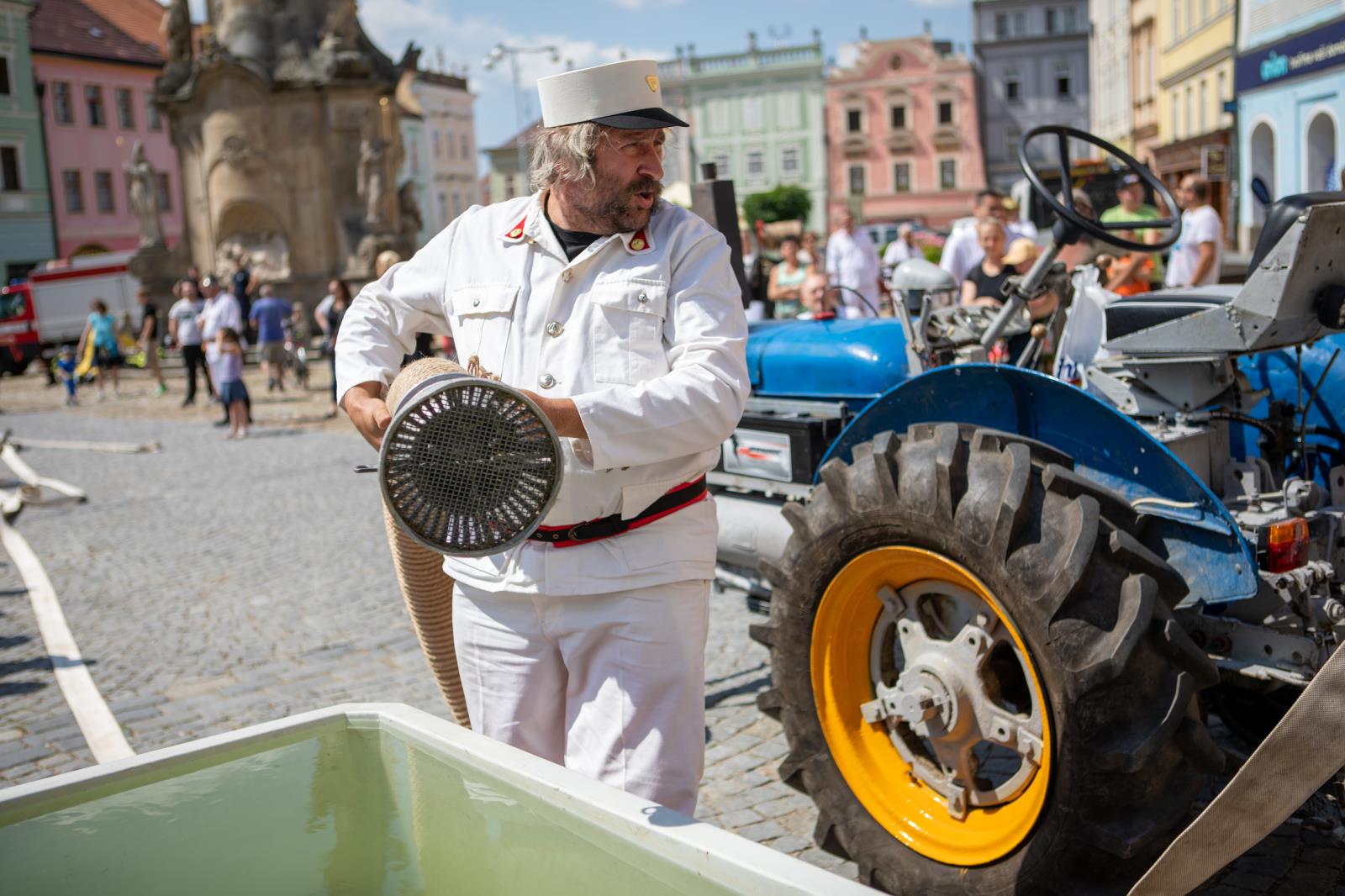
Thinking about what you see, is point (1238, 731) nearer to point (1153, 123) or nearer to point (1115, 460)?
point (1115, 460)

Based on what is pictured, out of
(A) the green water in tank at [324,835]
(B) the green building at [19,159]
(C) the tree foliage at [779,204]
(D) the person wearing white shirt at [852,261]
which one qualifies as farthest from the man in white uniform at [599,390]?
(C) the tree foliage at [779,204]

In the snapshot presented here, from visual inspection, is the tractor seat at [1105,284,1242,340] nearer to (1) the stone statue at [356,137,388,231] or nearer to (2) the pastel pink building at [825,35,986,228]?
(1) the stone statue at [356,137,388,231]

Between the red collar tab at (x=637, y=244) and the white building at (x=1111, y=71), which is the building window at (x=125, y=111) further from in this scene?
the red collar tab at (x=637, y=244)

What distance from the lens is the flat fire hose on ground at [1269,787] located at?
1.76 metres

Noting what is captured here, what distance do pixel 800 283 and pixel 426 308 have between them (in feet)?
32.0

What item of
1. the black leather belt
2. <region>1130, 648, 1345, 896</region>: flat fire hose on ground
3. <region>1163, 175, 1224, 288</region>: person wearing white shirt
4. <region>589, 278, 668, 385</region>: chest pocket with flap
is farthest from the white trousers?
<region>1163, 175, 1224, 288</region>: person wearing white shirt

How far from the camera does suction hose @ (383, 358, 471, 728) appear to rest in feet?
9.73

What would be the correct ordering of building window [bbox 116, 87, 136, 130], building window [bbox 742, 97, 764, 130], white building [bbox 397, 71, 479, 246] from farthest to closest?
building window [bbox 742, 97, 764, 130] → white building [bbox 397, 71, 479, 246] → building window [bbox 116, 87, 136, 130]

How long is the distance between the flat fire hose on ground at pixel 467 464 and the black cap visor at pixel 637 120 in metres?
0.64

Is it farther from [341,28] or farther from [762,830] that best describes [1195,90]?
[762,830]

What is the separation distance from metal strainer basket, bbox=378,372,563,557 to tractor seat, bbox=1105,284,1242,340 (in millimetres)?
1955

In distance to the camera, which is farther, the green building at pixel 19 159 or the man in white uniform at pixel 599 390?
the green building at pixel 19 159

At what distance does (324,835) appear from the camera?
2035 millimetres

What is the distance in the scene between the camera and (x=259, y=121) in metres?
26.6
